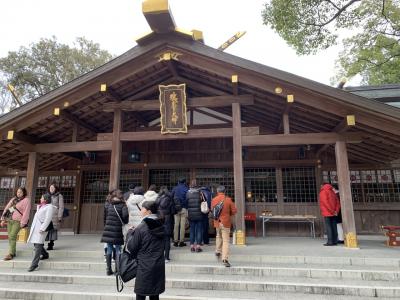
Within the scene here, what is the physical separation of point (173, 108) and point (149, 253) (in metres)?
5.21

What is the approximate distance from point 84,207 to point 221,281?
7815mm

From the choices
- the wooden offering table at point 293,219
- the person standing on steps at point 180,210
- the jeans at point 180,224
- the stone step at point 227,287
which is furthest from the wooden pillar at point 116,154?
the wooden offering table at point 293,219

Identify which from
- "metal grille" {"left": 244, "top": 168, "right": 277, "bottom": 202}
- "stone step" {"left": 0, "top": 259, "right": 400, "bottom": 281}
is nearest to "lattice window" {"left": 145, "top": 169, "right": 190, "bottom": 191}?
"metal grille" {"left": 244, "top": 168, "right": 277, "bottom": 202}

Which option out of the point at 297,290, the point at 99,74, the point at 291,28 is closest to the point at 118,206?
the point at 297,290

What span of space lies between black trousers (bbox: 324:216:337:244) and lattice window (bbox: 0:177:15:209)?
489 inches

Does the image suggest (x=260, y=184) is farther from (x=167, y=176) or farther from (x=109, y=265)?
(x=109, y=265)

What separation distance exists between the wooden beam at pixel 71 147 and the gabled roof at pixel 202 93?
453 millimetres

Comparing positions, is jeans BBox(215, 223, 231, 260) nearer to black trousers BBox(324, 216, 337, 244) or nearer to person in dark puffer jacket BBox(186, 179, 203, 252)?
person in dark puffer jacket BBox(186, 179, 203, 252)

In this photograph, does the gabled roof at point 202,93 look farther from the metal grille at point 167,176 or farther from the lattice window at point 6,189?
the lattice window at point 6,189

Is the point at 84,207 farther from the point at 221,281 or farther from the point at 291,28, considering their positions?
the point at 291,28

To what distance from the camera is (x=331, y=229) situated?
23.7ft

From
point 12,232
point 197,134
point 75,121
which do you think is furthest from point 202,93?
point 12,232

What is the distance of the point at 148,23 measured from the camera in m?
7.12

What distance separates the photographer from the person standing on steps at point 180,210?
22.4ft
